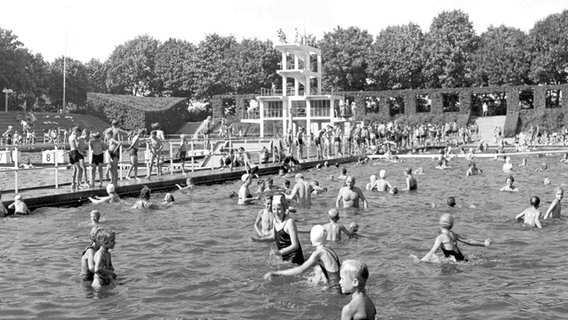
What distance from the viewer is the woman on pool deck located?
11255 millimetres

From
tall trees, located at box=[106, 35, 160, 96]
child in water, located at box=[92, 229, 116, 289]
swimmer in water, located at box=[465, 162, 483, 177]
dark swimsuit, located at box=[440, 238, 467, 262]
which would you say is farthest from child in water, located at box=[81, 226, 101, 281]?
tall trees, located at box=[106, 35, 160, 96]

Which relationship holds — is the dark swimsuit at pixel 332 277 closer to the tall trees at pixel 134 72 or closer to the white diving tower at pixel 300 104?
the white diving tower at pixel 300 104

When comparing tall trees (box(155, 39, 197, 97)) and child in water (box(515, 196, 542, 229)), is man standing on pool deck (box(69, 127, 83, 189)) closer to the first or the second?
child in water (box(515, 196, 542, 229))

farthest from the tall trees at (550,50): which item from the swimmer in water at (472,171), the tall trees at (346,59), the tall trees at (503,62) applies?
the swimmer in water at (472,171)

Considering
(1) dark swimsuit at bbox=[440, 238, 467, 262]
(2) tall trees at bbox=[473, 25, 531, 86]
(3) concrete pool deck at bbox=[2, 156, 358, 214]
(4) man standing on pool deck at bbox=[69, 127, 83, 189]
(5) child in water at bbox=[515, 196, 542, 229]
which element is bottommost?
(1) dark swimsuit at bbox=[440, 238, 467, 262]

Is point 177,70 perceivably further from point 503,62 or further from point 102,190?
point 102,190

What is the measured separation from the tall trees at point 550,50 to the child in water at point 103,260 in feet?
241

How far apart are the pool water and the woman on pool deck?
1.34 feet

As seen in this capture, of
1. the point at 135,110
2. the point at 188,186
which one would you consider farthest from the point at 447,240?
the point at 135,110

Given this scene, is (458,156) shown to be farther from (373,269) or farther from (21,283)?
(21,283)

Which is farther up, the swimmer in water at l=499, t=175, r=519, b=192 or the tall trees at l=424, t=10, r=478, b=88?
the tall trees at l=424, t=10, r=478, b=88

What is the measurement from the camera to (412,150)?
54.8 meters

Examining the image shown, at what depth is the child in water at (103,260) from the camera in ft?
34.7

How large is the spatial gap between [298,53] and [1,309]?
2303 inches
